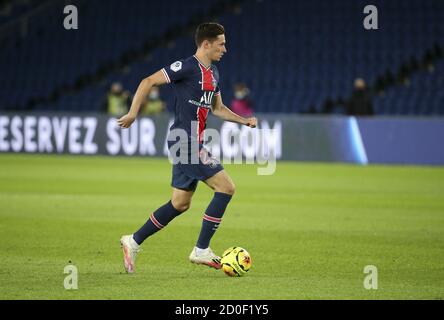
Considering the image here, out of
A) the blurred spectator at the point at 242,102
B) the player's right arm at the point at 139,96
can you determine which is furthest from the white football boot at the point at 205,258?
the blurred spectator at the point at 242,102

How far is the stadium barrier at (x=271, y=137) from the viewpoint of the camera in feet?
77.8

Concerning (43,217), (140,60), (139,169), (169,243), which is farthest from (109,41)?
(169,243)

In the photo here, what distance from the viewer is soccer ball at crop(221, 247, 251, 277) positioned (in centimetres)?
880

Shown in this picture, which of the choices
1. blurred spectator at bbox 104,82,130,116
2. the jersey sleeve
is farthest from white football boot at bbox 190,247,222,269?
blurred spectator at bbox 104,82,130,116

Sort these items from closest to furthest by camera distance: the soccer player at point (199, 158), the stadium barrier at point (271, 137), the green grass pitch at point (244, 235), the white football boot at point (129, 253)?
the green grass pitch at point (244, 235), the white football boot at point (129, 253), the soccer player at point (199, 158), the stadium barrier at point (271, 137)

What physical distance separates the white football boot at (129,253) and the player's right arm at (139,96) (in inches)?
46.1

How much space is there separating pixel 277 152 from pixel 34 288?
17.1 metres

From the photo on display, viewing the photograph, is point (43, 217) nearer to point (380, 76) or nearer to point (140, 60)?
point (380, 76)

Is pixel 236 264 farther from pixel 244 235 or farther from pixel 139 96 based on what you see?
pixel 244 235

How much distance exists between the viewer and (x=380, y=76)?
2894cm

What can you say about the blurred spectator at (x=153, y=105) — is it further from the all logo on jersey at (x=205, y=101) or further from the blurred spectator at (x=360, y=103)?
the all logo on jersey at (x=205, y=101)

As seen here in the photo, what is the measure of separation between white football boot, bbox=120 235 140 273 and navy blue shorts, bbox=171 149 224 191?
0.66 meters

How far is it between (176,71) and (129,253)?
1719mm

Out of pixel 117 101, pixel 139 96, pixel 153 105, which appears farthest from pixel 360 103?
pixel 139 96
